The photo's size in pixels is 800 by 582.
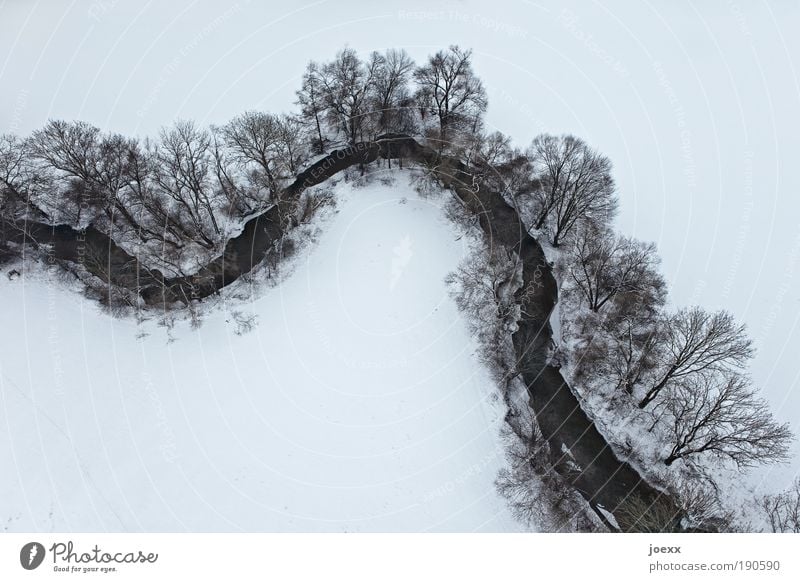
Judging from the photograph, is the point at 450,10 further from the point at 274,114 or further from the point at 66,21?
the point at 66,21

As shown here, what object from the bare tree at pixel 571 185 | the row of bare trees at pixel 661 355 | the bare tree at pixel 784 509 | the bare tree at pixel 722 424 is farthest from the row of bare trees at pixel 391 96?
the bare tree at pixel 784 509

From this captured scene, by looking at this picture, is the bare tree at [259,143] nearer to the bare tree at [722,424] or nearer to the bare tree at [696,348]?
the bare tree at [696,348]

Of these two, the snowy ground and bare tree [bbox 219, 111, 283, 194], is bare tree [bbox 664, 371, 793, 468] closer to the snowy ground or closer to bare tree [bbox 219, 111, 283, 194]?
the snowy ground

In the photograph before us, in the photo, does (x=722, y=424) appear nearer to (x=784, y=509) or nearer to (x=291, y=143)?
(x=784, y=509)

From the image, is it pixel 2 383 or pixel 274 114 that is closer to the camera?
pixel 2 383

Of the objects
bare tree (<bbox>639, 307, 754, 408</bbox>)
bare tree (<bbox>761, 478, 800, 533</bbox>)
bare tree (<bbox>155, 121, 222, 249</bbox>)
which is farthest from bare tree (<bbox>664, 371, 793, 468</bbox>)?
bare tree (<bbox>155, 121, 222, 249</bbox>)

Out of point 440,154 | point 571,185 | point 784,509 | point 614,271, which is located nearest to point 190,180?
point 440,154

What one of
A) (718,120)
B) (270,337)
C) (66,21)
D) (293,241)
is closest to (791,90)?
(718,120)
